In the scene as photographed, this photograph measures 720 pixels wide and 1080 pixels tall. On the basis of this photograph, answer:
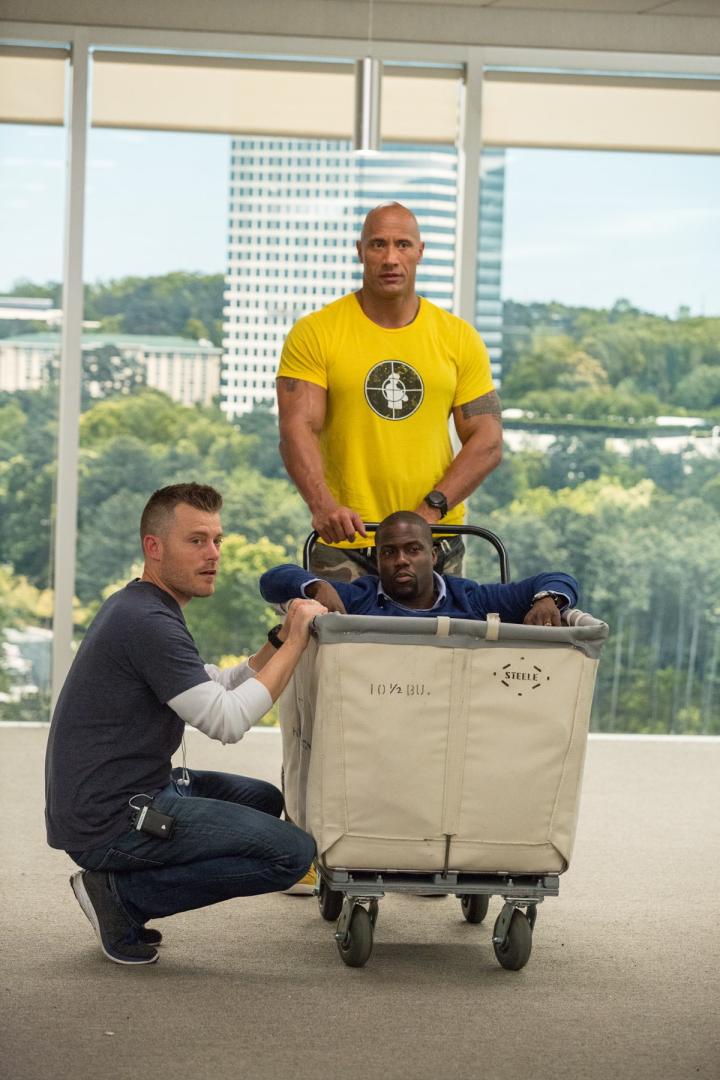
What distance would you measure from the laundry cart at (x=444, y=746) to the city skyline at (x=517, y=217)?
3.48 metres

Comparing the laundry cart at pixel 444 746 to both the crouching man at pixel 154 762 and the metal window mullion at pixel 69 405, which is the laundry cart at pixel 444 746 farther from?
the metal window mullion at pixel 69 405

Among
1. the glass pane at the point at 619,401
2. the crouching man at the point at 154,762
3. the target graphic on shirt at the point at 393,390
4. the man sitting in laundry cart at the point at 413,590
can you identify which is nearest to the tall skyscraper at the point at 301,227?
the glass pane at the point at 619,401

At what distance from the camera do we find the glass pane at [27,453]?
6102 mm

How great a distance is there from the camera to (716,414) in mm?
6375

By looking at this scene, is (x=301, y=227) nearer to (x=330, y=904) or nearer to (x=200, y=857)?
(x=330, y=904)

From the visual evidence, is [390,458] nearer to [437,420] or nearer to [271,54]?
[437,420]

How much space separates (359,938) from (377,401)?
1.36m

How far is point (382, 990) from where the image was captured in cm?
303

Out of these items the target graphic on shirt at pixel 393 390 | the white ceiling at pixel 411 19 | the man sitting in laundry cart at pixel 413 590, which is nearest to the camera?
the man sitting in laundry cart at pixel 413 590

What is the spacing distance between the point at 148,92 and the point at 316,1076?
4.52 meters

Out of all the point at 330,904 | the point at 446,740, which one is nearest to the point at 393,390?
the point at 446,740

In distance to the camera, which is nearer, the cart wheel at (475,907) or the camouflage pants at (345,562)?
the cart wheel at (475,907)

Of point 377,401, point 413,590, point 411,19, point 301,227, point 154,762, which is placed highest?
point 411,19

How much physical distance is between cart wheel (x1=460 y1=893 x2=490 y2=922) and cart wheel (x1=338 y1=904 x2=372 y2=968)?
457 millimetres
